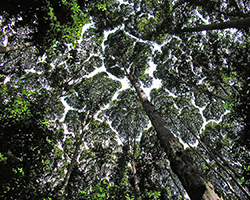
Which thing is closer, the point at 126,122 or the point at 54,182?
the point at 54,182

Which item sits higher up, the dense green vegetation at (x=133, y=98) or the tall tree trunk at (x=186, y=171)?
the dense green vegetation at (x=133, y=98)

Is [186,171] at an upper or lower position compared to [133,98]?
lower

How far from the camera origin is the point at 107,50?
12.4 m

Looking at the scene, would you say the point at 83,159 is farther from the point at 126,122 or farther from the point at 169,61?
the point at 169,61

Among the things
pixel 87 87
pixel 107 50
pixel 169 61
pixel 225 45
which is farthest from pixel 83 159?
pixel 225 45

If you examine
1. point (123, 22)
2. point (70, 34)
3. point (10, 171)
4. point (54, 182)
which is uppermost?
point (123, 22)

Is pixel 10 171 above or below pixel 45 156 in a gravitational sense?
below

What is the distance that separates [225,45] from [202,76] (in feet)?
9.58

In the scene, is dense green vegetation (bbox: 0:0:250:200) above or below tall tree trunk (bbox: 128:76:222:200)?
above

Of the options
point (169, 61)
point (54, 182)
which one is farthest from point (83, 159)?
point (169, 61)

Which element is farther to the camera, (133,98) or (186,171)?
(133,98)

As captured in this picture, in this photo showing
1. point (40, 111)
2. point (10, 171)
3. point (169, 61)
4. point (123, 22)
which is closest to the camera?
point (10, 171)

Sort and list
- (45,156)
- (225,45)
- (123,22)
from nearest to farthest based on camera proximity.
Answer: (45,156)
(225,45)
(123,22)

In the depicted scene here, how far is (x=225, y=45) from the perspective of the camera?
446 inches
